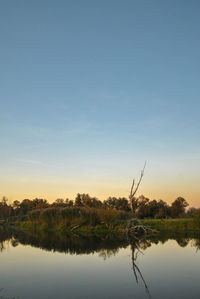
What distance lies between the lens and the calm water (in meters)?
10.8

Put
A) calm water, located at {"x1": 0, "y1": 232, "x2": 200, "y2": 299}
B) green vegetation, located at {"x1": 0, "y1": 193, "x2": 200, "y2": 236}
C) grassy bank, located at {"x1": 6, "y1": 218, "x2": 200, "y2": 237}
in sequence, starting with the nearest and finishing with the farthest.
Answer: calm water, located at {"x1": 0, "y1": 232, "x2": 200, "y2": 299}
grassy bank, located at {"x1": 6, "y1": 218, "x2": 200, "y2": 237}
green vegetation, located at {"x1": 0, "y1": 193, "x2": 200, "y2": 236}

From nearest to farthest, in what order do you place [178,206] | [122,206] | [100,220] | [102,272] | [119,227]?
[102,272], [119,227], [100,220], [178,206], [122,206]

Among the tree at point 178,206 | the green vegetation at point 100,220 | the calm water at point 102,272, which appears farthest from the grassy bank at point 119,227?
the tree at point 178,206

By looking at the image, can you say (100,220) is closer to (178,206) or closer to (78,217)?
(78,217)

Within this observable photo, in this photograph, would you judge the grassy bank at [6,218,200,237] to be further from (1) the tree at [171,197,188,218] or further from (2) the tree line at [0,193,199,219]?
(1) the tree at [171,197,188,218]

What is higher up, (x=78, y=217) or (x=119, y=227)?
(x=78, y=217)

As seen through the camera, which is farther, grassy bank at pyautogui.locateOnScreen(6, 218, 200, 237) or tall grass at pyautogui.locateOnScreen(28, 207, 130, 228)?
tall grass at pyautogui.locateOnScreen(28, 207, 130, 228)

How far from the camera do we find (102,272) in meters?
14.3

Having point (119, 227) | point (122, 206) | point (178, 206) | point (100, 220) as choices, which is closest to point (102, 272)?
point (119, 227)

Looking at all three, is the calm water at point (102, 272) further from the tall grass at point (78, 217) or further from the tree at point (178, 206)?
the tree at point (178, 206)

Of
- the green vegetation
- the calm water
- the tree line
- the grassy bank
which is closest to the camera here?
the calm water

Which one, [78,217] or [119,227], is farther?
[78,217]

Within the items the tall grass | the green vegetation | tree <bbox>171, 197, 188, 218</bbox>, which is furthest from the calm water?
tree <bbox>171, 197, 188, 218</bbox>

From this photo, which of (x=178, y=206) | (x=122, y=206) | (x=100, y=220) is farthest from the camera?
(x=122, y=206)
